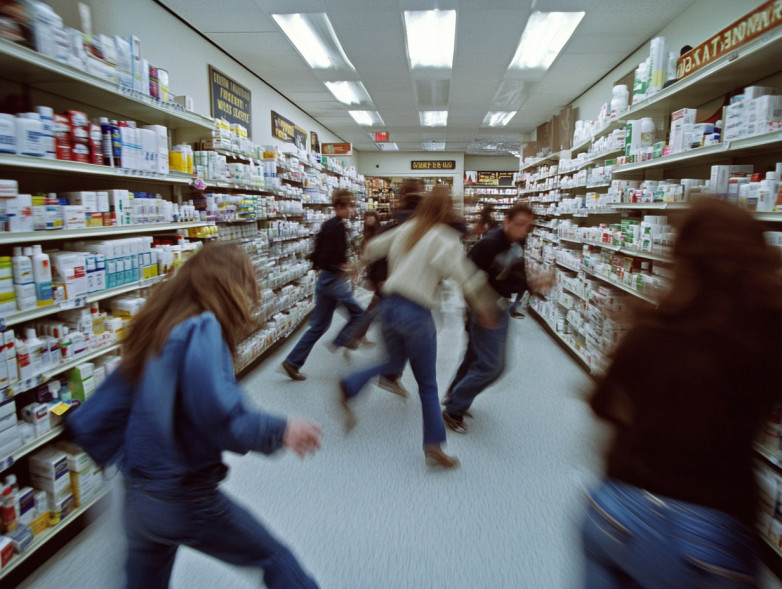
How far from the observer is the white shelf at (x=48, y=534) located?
6.56 ft

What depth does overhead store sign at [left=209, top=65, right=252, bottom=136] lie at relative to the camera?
5.48 metres

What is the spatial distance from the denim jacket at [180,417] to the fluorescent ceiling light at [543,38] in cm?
514

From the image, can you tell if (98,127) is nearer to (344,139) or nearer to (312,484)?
(312,484)

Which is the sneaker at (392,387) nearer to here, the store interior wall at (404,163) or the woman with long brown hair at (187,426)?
the woman with long brown hair at (187,426)

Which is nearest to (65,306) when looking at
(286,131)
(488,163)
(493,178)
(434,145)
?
(286,131)

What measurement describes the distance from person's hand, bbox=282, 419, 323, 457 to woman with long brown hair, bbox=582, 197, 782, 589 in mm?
772

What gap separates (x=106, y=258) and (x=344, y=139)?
1177 cm

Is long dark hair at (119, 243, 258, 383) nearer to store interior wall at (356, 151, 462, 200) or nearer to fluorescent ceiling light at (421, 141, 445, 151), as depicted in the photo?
fluorescent ceiling light at (421, 141, 445, 151)

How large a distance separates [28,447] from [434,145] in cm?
A: 1426

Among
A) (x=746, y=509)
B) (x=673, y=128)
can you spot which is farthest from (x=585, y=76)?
(x=746, y=509)

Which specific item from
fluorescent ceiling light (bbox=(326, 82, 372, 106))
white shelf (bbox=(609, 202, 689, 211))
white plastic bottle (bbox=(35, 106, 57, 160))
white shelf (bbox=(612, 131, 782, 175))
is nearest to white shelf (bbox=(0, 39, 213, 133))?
white plastic bottle (bbox=(35, 106, 57, 160))

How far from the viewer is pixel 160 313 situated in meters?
1.25

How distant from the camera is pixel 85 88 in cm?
260

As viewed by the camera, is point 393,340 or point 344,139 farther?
point 344,139
